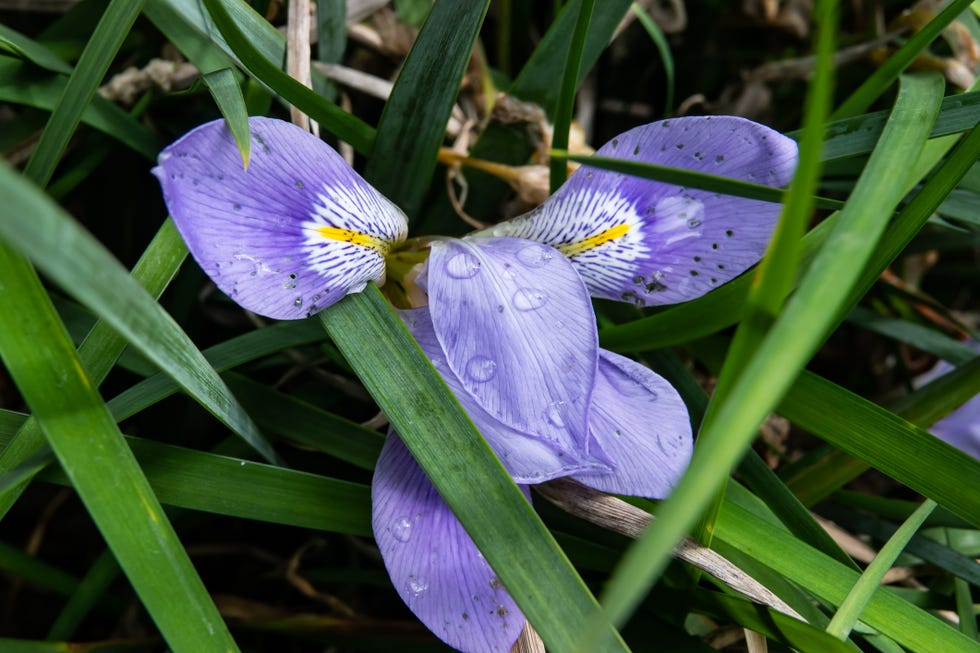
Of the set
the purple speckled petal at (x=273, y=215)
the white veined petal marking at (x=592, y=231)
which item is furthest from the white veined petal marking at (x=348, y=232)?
the white veined petal marking at (x=592, y=231)

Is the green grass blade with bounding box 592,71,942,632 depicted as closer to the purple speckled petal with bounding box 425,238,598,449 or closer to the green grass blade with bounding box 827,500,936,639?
the purple speckled petal with bounding box 425,238,598,449

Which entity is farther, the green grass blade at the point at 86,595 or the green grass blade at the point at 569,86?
the green grass blade at the point at 86,595

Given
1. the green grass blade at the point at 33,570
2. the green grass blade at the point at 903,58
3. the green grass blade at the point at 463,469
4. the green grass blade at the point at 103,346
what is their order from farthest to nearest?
the green grass blade at the point at 33,570 → the green grass blade at the point at 903,58 → the green grass blade at the point at 103,346 → the green grass blade at the point at 463,469

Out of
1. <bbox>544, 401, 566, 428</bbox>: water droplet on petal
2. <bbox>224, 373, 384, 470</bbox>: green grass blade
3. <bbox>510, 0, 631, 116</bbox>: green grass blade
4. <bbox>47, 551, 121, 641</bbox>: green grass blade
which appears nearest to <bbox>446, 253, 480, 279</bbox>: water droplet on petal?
<bbox>544, 401, 566, 428</bbox>: water droplet on petal

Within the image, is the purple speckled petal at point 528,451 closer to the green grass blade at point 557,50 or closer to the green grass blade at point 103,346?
the green grass blade at point 103,346

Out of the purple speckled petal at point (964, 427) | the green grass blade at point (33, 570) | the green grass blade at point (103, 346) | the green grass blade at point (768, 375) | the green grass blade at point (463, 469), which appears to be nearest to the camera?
the green grass blade at point (768, 375)

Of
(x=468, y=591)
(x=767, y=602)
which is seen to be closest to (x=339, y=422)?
(x=468, y=591)
